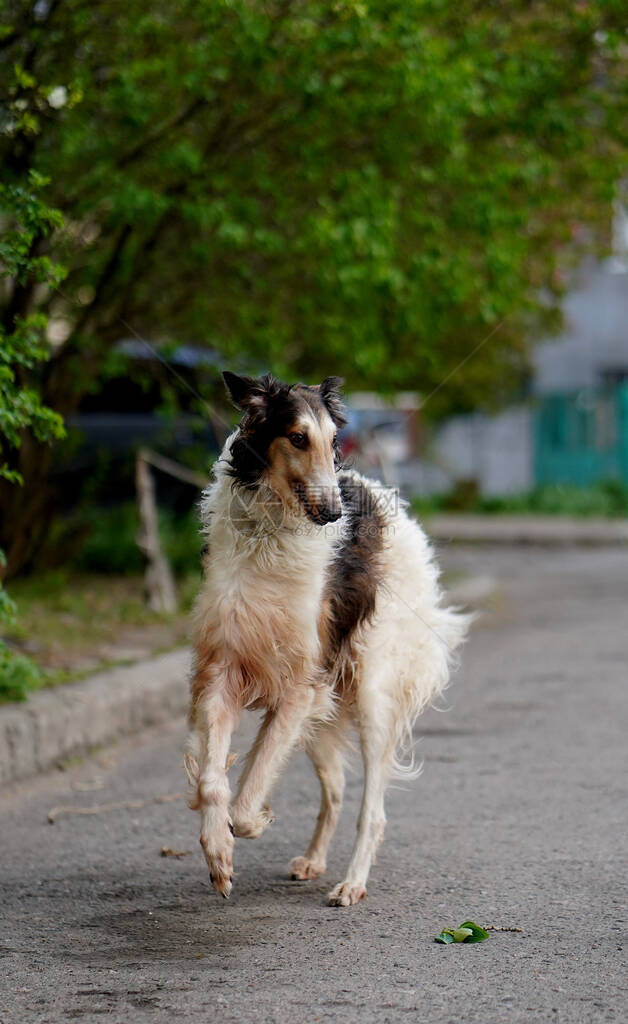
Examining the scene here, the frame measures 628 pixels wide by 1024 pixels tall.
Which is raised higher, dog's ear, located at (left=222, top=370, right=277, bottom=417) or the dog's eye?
dog's ear, located at (left=222, top=370, right=277, bottom=417)

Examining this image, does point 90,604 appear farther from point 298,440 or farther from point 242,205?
point 298,440

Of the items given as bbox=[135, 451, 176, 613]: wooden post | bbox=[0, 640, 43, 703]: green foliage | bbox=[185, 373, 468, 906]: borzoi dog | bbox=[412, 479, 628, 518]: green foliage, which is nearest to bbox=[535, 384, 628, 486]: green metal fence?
bbox=[412, 479, 628, 518]: green foliage

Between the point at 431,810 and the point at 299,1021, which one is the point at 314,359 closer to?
the point at 431,810

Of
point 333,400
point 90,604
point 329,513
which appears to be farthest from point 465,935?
point 90,604

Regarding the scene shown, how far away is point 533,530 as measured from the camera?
20.2 metres

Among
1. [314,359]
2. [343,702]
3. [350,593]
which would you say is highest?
[314,359]

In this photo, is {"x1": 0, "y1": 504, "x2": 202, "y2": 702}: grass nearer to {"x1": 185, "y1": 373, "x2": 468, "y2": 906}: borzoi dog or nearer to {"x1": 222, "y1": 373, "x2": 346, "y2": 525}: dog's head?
{"x1": 185, "y1": 373, "x2": 468, "y2": 906}: borzoi dog

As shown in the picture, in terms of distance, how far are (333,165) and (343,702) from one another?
6059 mm

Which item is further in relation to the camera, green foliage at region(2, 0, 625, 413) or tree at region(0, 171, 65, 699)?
green foliage at region(2, 0, 625, 413)

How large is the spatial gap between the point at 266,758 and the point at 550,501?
19.7 m

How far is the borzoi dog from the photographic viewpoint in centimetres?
420

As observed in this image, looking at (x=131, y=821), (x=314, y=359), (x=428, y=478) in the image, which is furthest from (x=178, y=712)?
(x=428, y=478)

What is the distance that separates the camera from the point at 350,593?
15.4 feet

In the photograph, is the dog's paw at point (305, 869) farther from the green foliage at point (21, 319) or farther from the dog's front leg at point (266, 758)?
the green foliage at point (21, 319)
